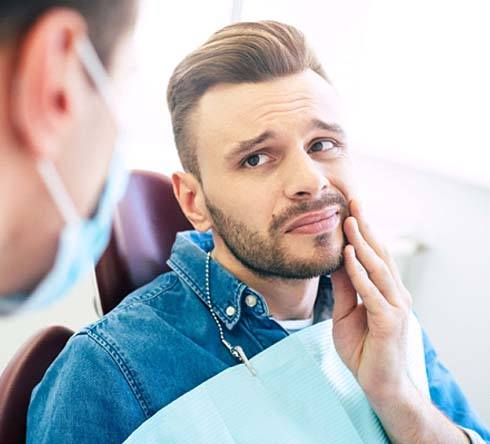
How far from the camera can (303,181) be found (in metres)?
0.69

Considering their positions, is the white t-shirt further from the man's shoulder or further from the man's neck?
the man's shoulder

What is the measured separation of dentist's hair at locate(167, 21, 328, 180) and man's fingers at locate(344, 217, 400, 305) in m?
0.22

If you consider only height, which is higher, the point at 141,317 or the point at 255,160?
the point at 255,160

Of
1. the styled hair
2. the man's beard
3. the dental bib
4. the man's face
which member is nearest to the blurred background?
the man's face

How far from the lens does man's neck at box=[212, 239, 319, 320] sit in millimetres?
822

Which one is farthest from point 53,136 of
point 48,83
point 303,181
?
point 303,181

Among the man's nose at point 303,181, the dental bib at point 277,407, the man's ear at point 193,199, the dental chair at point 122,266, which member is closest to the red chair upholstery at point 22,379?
the dental chair at point 122,266

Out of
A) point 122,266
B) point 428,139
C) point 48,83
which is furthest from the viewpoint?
point 428,139

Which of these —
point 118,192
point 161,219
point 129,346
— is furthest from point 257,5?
point 118,192

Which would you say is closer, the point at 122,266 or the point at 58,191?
the point at 58,191

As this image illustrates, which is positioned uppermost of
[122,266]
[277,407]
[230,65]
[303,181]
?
[230,65]

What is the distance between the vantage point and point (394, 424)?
29.2 inches

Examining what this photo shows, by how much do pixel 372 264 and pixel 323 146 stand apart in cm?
17

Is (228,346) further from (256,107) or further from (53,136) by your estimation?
(53,136)
